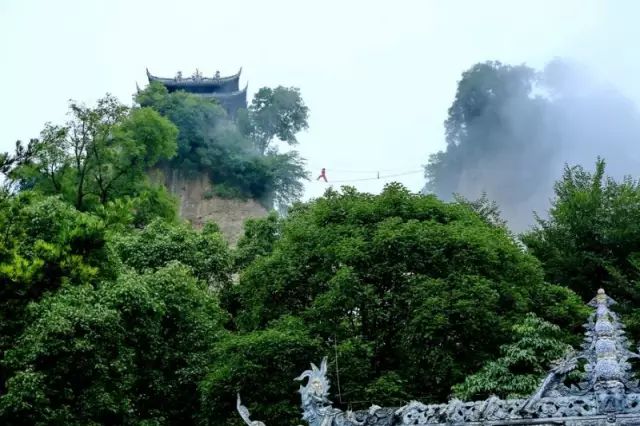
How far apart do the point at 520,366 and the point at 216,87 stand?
46345 millimetres

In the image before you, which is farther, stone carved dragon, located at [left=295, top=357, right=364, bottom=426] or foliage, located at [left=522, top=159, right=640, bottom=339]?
foliage, located at [left=522, top=159, right=640, bottom=339]

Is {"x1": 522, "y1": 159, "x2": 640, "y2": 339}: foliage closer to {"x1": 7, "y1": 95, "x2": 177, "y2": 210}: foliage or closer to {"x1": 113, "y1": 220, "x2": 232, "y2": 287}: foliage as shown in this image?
{"x1": 113, "y1": 220, "x2": 232, "y2": 287}: foliage

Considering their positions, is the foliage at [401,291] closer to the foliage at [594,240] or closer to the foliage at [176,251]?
the foliage at [594,240]

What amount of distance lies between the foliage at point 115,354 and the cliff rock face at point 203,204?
30.4 m

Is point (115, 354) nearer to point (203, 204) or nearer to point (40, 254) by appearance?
point (40, 254)

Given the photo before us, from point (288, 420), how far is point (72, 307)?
4564mm

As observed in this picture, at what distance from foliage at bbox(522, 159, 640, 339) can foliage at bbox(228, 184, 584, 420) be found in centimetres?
242

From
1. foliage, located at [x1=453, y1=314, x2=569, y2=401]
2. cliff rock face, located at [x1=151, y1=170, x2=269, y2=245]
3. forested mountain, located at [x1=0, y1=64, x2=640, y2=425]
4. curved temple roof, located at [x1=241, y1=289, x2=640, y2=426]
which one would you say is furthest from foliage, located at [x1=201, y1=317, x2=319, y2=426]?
cliff rock face, located at [x1=151, y1=170, x2=269, y2=245]

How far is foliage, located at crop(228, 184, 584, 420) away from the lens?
17.2 meters

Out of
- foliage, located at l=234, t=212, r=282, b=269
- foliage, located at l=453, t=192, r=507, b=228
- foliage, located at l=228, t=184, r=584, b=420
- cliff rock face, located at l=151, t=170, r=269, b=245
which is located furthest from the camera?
cliff rock face, located at l=151, t=170, r=269, b=245

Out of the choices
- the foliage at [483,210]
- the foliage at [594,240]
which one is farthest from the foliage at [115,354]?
the foliage at [483,210]

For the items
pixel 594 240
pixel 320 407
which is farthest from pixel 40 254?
pixel 594 240

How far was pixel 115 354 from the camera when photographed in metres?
18.2

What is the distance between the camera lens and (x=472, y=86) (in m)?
49.1
